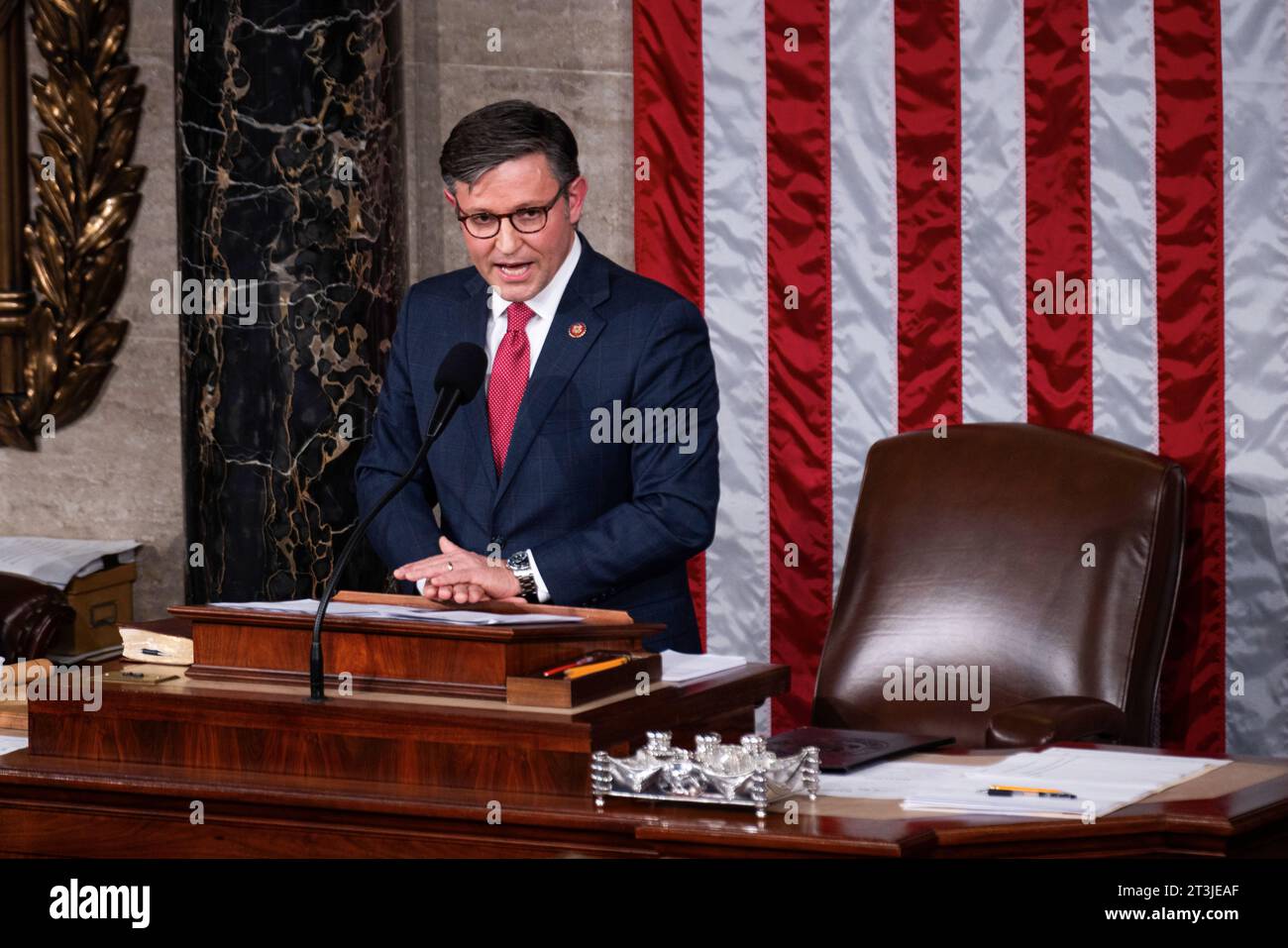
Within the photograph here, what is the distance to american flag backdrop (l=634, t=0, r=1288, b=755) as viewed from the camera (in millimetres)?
4184

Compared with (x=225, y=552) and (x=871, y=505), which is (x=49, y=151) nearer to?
(x=225, y=552)

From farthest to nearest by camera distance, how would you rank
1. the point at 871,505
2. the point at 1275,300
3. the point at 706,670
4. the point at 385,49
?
the point at 385,49 → the point at 1275,300 → the point at 871,505 → the point at 706,670

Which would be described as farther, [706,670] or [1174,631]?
[1174,631]

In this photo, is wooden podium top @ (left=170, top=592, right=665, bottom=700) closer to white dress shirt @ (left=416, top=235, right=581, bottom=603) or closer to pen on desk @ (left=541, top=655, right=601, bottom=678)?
pen on desk @ (left=541, top=655, right=601, bottom=678)

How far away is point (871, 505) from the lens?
12.6 ft

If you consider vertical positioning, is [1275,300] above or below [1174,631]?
above

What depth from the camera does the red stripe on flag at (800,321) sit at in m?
4.43

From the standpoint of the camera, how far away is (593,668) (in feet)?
7.39

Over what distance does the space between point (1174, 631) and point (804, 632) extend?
916mm

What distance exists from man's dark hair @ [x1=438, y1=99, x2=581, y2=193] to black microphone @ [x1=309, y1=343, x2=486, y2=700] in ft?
1.67

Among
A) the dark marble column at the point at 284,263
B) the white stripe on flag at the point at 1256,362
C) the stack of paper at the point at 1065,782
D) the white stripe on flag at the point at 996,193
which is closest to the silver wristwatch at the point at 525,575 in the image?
the stack of paper at the point at 1065,782
